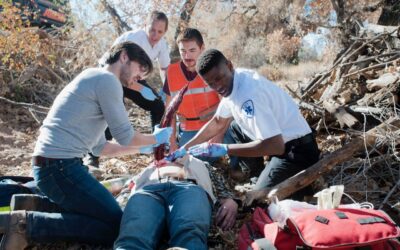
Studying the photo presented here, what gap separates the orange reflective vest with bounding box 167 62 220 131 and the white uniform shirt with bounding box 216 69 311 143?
1065 millimetres

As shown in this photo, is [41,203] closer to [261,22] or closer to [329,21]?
[329,21]

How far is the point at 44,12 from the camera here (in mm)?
8547

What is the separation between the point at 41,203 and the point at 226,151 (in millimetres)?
1303

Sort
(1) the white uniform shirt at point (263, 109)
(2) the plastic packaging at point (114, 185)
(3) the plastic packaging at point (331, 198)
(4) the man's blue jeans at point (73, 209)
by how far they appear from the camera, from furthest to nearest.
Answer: (2) the plastic packaging at point (114, 185), (1) the white uniform shirt at point (263, 109), (4) the man's blue jeans at point (73, 209), (3) the plastic packaging at point (331, 198)

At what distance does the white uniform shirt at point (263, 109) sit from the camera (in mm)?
2592

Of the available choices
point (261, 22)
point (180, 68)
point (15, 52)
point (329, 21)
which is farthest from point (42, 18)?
point (261, 22)

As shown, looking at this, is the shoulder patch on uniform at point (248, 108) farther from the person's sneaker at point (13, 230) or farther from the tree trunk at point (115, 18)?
the tree trunk at point (115, 18)

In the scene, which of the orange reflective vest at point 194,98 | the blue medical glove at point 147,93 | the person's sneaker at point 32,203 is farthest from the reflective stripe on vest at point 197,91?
the person's sneaker at point 32,203

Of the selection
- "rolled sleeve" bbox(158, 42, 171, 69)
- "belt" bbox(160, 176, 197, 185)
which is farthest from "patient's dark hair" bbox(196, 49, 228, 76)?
"rolled sleeve" bbox(158, 42, 171, 69)

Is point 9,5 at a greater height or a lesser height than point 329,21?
greater

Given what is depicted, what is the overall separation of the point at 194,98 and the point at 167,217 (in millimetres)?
1791

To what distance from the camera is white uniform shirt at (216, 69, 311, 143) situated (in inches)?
102

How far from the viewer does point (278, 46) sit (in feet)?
54.1

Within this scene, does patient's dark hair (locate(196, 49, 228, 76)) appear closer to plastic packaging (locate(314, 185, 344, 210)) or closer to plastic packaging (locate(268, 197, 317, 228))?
plastic packaging (locate(268, 197, 317, 228))
